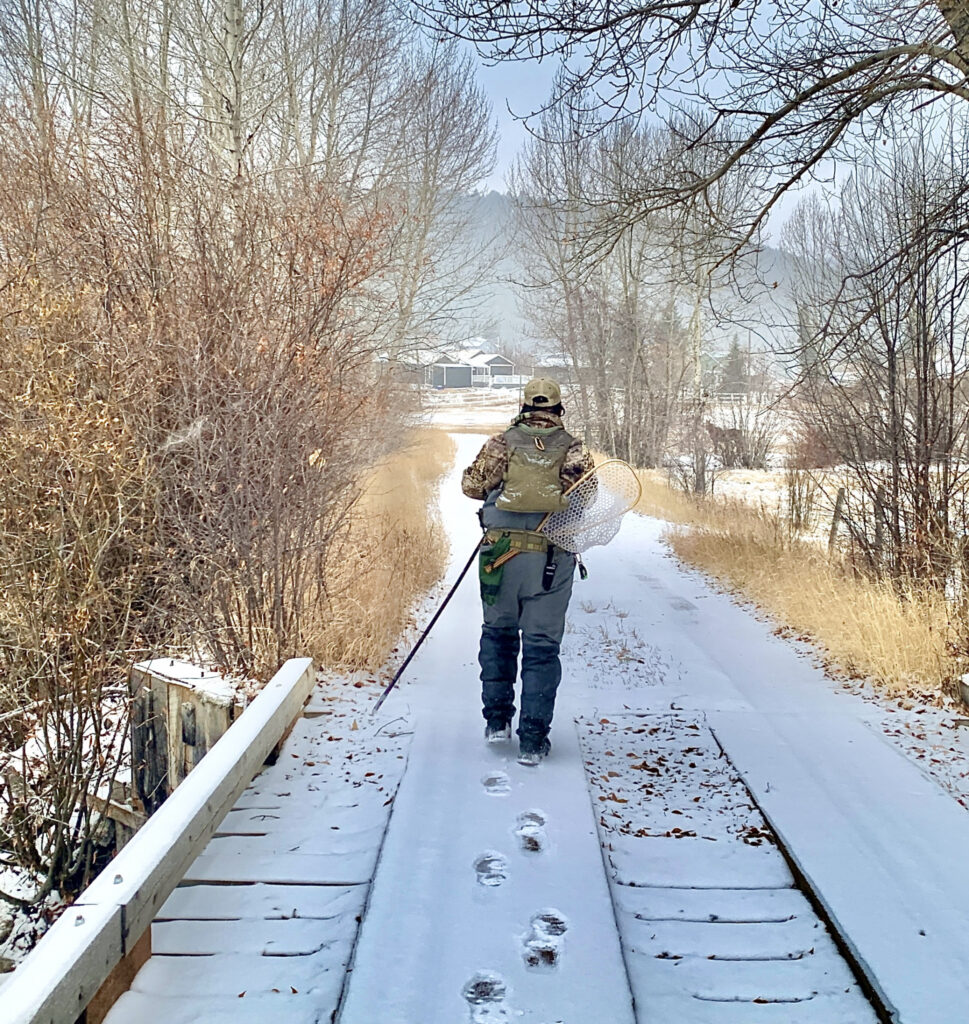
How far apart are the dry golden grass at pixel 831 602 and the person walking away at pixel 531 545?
2.90 m

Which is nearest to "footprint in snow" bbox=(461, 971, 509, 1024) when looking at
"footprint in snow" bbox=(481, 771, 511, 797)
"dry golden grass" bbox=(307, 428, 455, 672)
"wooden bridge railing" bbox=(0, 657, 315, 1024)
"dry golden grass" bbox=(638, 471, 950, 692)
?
"wooden bridge railing" bbox=(0, 657, 315, 1024)

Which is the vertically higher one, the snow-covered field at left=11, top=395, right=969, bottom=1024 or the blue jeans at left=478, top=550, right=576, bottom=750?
the blue jeans at left=478, top=550, right=576, bottom=750

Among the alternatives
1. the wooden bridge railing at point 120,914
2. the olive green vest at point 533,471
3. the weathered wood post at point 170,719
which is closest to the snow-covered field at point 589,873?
the wooden bridge railing at point 120,914

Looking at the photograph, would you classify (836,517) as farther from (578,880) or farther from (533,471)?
(578,880)

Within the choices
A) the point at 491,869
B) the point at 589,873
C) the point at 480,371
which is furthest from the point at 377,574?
the point at 480,371

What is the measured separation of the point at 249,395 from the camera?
225 inches

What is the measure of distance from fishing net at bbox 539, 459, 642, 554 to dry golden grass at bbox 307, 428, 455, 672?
2.39 meters

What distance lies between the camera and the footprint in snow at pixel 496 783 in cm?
395

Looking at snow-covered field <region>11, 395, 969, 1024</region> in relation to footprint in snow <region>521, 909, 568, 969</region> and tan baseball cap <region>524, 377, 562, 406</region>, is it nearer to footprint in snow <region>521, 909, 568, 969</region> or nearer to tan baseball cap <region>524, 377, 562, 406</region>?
footprint in snow <region>521, 909, 568, 969</region>

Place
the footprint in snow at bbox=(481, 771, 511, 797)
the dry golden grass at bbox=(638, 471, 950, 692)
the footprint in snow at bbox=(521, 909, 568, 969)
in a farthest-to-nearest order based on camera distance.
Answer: the dry golden grass at bbox=(638, 471, 950, 692) < the footprint in snow at bbox=(481, 771, 511, 797) < the footprint in snow at bbox=(521, 909, 568, 969)

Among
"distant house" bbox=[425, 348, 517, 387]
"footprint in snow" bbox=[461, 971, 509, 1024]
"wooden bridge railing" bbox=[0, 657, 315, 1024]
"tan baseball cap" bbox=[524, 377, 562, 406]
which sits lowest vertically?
"footprint in snow" bbox=[461, 971, 509, 1024]

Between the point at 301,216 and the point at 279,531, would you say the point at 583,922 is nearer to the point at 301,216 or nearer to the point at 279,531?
the point at 279,531

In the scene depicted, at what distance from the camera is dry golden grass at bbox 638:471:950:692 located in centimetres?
607

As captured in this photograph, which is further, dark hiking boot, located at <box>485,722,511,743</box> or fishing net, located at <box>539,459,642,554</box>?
dark hiking boot, located at <box>485,722,511,743</box>
